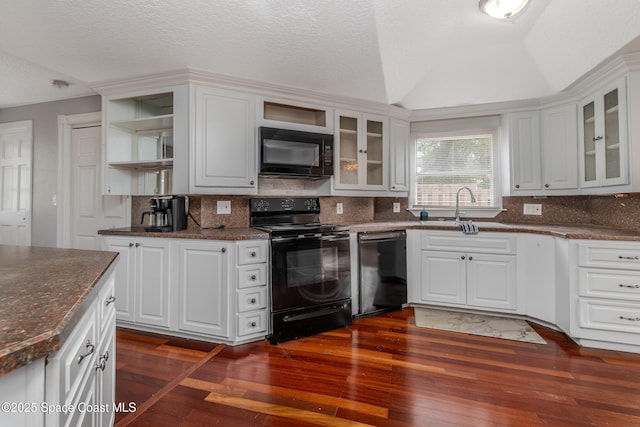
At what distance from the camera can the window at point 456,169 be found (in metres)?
3.53

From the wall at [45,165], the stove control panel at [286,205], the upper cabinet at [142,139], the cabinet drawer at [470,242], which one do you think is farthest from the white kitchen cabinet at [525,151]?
the wall at [45,165]

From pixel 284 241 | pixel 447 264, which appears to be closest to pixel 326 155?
pixel 284 241

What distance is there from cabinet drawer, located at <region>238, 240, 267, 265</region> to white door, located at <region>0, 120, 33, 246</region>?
2954 millimetres

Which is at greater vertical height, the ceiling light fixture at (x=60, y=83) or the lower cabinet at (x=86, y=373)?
the ceiling light fixture at (x=60, y=83)

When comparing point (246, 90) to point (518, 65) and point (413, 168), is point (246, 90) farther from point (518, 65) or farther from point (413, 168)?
point (518, 65)

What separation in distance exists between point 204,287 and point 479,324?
2.36 metres

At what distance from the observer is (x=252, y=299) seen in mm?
2361

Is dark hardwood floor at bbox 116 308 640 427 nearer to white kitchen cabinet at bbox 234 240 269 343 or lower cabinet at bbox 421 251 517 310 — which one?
white kitchen cabinet at bbox 234 240 269 343

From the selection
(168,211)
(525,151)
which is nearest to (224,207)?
(168,211)

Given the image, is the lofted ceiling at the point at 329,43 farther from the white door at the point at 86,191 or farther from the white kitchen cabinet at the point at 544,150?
the white door at the point at 86,191

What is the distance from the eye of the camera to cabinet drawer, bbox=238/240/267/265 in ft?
7.60

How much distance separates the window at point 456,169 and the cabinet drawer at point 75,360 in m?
3.42

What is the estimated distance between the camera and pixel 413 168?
3760mm

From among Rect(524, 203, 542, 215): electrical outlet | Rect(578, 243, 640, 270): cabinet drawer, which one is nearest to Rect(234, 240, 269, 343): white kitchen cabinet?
Rect(578, 243, 640, 270): cabinet drawer
